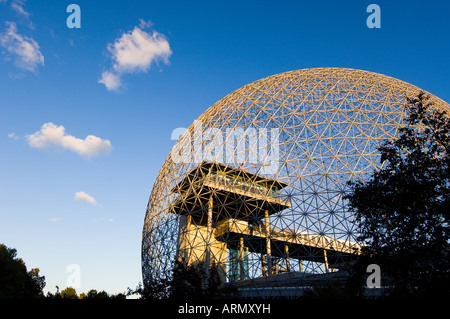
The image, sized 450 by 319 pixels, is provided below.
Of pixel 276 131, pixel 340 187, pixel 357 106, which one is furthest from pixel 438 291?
pixel 357 106

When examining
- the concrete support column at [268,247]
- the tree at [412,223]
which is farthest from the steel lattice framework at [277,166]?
the tree at [412,223]

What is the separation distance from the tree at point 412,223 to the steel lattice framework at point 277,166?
10260mm

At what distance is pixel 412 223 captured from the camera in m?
10.5

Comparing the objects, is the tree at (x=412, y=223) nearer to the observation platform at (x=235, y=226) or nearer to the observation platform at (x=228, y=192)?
the observation platform at (x=235, y=226)

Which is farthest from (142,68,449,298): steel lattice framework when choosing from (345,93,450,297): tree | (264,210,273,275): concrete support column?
(345,93,450,297): tree

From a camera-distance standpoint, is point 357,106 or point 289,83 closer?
point 357,106

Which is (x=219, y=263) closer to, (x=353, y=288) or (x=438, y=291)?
(x=353, y=288)

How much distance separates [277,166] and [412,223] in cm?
1367

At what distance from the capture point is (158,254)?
29.3m

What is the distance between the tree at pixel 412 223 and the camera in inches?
390

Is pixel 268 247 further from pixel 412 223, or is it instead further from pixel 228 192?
pixel 412 223

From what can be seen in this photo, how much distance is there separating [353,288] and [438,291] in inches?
116

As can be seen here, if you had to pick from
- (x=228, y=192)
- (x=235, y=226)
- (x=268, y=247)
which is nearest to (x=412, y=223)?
(x=268, y=247)
